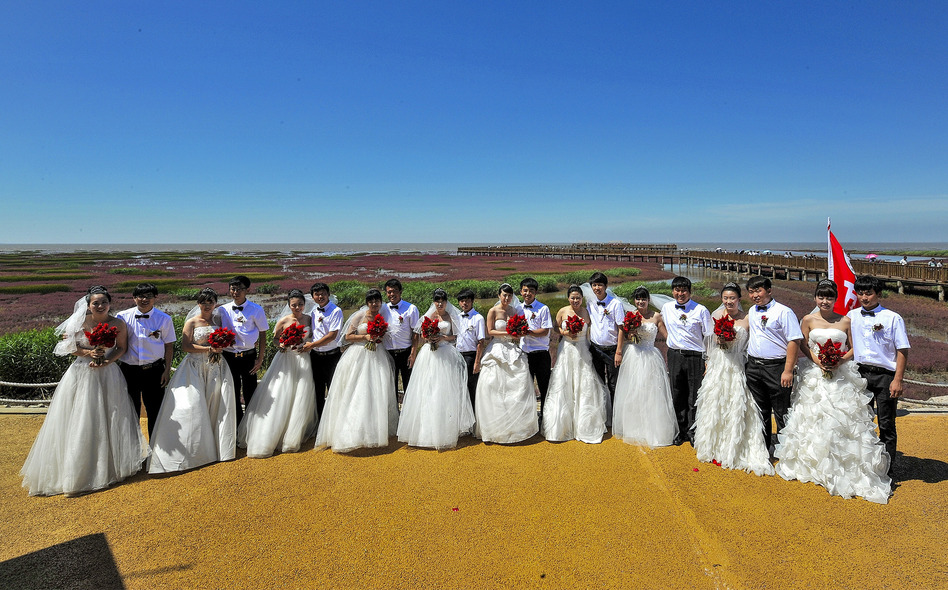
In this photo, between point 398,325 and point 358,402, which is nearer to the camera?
point 358,402

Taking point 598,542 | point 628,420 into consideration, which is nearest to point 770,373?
point 628,420

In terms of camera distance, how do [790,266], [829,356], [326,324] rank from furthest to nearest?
1. [790,266]
2. [326,324]
3. [829,356]

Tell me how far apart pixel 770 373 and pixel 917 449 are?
8.38ft

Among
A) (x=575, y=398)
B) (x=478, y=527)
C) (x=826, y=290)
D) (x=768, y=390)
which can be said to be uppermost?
(x=826, y=290)

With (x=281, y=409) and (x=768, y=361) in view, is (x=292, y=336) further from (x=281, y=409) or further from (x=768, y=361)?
(x=768, y=361)

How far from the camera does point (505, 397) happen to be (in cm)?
610

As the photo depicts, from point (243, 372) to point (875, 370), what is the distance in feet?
25.8

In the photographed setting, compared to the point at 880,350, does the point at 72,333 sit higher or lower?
higher

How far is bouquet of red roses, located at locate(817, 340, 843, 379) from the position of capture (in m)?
4.79

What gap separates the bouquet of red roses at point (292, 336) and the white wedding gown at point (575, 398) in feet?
11.4

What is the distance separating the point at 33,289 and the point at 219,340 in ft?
115

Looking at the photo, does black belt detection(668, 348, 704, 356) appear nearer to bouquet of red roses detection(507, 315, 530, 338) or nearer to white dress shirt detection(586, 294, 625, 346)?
white dress shirt detection(586, 294, 625, 346)

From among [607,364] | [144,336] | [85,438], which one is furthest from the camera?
[607,364]

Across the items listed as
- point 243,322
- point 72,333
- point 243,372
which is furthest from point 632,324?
point 72,333
